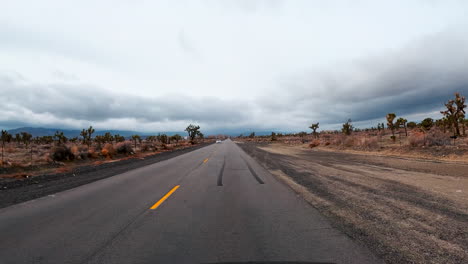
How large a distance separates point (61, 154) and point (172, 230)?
69.3ft

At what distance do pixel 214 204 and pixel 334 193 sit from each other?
375 cm

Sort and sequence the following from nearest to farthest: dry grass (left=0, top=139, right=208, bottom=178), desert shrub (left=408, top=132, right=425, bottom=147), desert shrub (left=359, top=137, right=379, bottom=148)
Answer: dry grass (left=0, top=139, right=208, bottom=178) → desert shrub (left=408, top=132, right=425, bottom=147) → desert shrub (left=359, top=137, right=379, bottom=148)

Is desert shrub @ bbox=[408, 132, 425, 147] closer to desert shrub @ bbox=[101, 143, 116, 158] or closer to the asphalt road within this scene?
the asphalt road

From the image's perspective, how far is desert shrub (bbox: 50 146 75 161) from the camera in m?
19.7

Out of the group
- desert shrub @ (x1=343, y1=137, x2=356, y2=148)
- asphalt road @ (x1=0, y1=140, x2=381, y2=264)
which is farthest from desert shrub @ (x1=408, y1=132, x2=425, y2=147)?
asphalt road @ (x1=0, y1=140, x2=381, y2=264)

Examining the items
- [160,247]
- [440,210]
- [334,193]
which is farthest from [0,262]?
[440,210]

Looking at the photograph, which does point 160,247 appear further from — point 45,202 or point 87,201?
point 45,202

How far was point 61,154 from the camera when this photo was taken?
19953 millimetres

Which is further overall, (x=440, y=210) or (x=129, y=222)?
(x=440, y=210)

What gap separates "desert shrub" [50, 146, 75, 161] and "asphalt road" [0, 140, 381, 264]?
625 inches

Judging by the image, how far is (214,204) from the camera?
6.01m

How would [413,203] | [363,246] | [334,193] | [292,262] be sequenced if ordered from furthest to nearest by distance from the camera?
[334,193] → [413,203] → [363,246] → [292,262]

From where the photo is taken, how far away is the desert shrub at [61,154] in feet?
64.5

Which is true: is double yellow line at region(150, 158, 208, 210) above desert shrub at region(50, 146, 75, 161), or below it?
below
